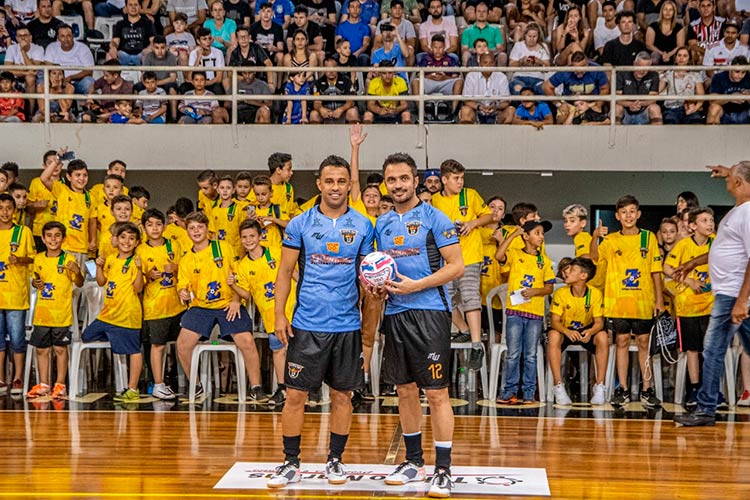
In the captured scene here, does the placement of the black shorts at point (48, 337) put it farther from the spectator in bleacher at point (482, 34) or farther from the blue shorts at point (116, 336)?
the spectator in bleacher at point (482, 34)

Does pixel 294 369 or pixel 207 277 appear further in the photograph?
pixel 207 277

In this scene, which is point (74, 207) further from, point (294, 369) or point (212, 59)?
point (294, 369)

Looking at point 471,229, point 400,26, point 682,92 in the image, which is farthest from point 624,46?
point 471,229

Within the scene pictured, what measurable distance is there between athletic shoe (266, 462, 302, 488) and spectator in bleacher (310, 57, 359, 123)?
23.2ft

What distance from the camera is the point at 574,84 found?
13062mm

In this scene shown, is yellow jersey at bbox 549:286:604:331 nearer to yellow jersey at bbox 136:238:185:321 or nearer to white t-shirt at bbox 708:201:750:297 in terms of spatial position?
white t-shirt at bbox 708:201:750:297

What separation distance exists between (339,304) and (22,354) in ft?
17.6

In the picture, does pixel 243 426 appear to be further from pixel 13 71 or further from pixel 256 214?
pixel 13 71

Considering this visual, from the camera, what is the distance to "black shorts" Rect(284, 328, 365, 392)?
654 centimetres

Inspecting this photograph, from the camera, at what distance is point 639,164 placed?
12742 millimetres

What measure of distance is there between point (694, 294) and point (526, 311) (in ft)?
5.29

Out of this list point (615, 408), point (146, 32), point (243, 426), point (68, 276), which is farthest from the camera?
point (146, 32)

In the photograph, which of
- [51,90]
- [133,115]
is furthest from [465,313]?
[51,90]

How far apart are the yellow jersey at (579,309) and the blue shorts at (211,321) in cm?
303
